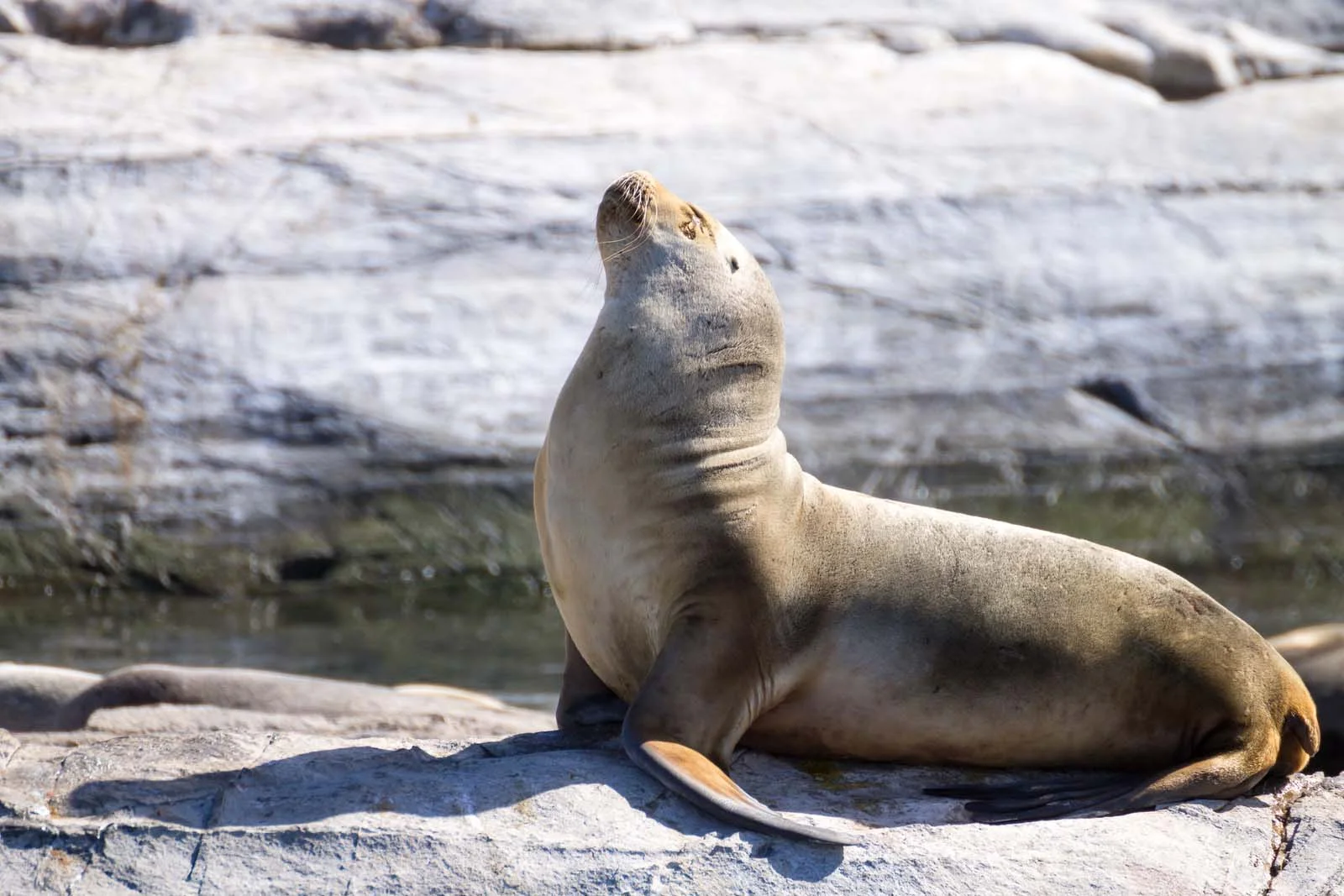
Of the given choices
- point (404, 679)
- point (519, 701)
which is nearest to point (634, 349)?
point (519, 701)

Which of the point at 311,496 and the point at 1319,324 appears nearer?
the point at 311,496

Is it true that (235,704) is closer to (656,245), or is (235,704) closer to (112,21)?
(656,245)

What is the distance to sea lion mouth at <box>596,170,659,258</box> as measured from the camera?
411cm

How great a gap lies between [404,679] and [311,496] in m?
1.78

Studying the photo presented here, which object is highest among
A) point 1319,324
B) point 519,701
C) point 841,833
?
point 841,833

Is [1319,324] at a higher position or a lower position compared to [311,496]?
higher

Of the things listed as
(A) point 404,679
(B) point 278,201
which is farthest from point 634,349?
(B) point 278,201

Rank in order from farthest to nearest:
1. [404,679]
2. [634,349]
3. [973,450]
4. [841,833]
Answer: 1. [973,450]
2. [404,679]
3. [634,349]
4. [841,833]

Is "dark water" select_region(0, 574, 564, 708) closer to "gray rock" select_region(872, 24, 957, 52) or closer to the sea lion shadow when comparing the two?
the sea lion shadow

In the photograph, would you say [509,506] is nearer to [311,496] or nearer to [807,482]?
[311,496]

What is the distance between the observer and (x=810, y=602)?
3916mm

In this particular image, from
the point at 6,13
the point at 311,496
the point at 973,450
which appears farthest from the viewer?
the point at 6,13

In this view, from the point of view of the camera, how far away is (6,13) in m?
11.3

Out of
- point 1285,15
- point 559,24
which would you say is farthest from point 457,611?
point 1285,15
